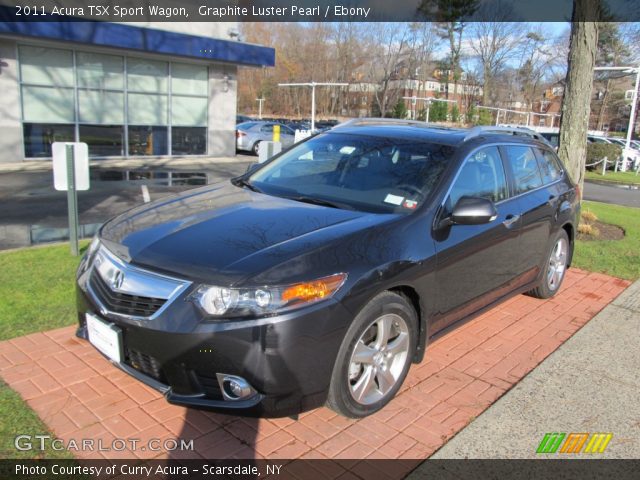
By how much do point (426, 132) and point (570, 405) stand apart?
7.57ft

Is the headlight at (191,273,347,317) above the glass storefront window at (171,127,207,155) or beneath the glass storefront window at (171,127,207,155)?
beneath

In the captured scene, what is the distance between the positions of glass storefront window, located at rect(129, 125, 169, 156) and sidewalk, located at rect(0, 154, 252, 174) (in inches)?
15.9

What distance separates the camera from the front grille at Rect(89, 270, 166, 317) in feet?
9.21

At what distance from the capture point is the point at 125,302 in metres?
2.92

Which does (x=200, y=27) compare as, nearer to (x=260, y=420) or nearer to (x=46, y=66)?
(x=46, y=66)

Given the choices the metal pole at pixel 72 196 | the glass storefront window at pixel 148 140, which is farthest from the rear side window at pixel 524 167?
the glass storefront window at pixel 148 140

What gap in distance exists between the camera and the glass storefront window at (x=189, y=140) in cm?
1912

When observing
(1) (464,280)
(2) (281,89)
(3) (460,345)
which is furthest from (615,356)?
(2) (281,89)

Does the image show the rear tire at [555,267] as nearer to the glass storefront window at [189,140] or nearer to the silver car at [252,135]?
the glass storefront window at [189,140]

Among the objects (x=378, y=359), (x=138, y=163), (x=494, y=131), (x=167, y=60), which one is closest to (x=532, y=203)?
(x=494, y=131)

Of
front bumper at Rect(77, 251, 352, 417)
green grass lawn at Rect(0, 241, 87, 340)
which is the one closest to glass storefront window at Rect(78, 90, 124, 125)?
green grass lawn at Rect(0, 241, 87, 340)

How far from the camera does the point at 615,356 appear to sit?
438 centimetres

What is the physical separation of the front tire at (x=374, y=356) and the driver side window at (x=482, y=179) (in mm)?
943
